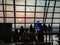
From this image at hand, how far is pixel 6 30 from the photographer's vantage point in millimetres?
4867

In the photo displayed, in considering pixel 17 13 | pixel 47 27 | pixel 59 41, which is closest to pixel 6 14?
pixel 17 13

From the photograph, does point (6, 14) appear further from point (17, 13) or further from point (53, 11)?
point (53, 11)

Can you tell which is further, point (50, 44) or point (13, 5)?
point (13, 5)

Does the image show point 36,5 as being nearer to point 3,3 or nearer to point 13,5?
point 13,5

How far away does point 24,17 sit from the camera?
917cm

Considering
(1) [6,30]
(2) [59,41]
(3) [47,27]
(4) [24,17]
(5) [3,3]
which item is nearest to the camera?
(2) [59,41]

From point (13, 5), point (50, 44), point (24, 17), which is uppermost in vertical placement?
point (13, 5)

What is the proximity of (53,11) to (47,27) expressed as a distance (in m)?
3.43

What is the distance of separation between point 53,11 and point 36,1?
5.07ft

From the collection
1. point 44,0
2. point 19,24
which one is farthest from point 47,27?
point 19,24

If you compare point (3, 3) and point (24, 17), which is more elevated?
point (3, 3)

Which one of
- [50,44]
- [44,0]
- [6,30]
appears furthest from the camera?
[44,0]

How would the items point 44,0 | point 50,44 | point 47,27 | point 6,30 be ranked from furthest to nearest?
1. point 44,0
2. point 47,27
3. point 6,30
4. point 50,44

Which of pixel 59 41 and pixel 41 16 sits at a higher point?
pixel 41 16
